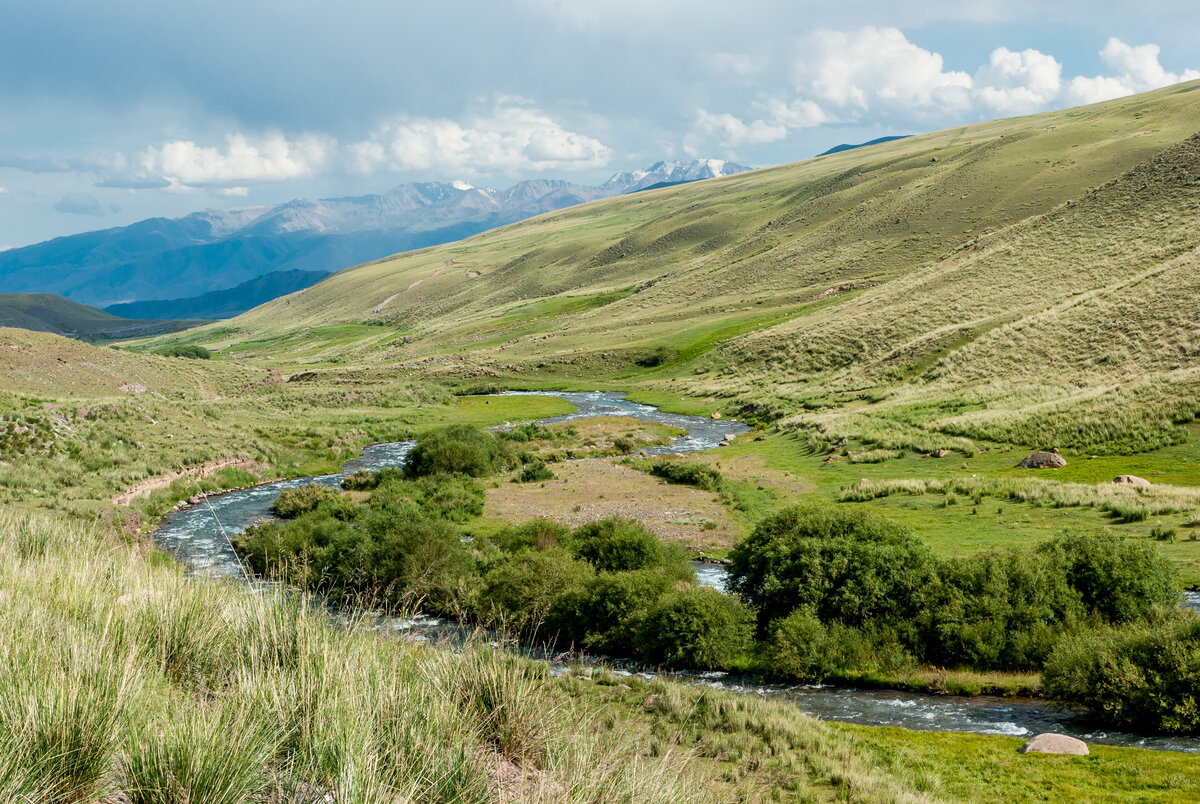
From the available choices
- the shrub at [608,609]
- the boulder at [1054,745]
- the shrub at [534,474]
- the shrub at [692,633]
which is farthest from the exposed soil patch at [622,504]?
the boulder at [1054,745]

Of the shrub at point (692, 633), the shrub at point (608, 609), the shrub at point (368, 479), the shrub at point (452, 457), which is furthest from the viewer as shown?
the shrub at point (452, 457)

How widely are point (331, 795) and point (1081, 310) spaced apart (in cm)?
6364

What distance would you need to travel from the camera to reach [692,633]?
17.4 meters

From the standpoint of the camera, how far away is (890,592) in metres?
18.1

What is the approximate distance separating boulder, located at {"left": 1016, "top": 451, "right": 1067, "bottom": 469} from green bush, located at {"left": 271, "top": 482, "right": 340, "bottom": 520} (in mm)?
30702

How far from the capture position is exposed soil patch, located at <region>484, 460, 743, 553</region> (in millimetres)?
28984

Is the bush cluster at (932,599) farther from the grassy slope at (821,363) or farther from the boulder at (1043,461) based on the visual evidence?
the boulder at (1043,461)

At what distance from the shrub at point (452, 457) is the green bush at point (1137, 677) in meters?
30.0

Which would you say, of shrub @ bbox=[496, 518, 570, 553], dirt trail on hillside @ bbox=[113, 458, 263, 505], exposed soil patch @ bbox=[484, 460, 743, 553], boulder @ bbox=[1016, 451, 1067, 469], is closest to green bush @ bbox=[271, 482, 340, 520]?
dirt trail on hillside @ bbox=[113, 458, 263, 505]

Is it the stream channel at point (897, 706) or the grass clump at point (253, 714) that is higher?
the grass clump at point (253, 714)

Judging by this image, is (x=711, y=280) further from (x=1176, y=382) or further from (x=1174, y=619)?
(x=1174, y=619)

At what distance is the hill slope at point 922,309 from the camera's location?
46.5 m

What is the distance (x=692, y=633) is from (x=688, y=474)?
20.2 m

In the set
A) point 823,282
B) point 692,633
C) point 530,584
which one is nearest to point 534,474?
point 530,584
